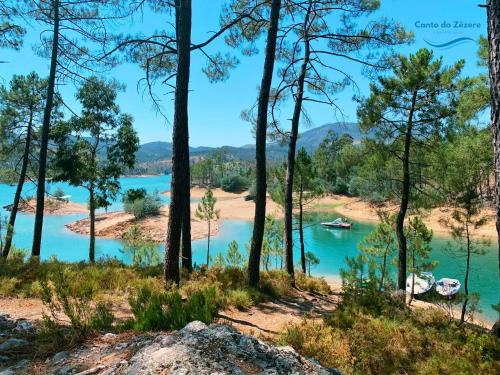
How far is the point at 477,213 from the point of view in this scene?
9.44 m

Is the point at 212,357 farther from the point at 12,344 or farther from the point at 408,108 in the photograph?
the point at 408,108

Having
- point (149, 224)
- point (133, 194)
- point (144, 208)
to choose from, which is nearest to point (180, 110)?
point (133, 194)

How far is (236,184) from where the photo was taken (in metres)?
80.6

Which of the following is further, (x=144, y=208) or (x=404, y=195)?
(x=144, y=208)

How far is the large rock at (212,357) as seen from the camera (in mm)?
2240

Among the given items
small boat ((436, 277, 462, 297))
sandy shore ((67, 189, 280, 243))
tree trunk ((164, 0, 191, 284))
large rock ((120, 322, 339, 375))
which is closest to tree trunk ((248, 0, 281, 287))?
tree trunk ((164, 0, 191, 284))

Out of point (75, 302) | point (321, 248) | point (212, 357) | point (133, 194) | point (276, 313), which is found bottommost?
point (321, 248)

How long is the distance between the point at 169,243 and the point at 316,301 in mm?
3762

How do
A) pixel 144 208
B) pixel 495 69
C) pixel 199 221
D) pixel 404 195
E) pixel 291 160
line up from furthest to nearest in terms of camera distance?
pixel 144 208 → pixel 199 221 → pixel 404 195 → pixel 291 160 → pixel 495 69

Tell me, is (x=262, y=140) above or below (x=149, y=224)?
above

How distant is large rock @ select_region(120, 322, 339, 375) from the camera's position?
224cm

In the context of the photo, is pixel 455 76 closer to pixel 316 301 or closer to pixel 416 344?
pixel 316 301

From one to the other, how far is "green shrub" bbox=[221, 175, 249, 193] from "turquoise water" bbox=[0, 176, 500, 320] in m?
32.9

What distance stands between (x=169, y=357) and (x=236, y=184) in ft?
257
